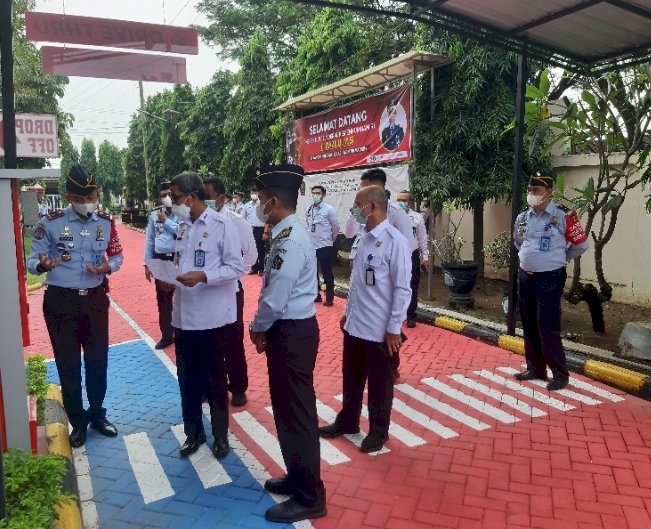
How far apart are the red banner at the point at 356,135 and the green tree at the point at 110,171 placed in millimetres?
60246

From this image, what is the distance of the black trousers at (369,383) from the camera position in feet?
12.3

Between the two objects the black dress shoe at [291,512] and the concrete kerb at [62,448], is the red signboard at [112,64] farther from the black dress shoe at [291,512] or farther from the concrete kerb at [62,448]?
the black dress shoe at [291,512]

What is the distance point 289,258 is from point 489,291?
7675 mm

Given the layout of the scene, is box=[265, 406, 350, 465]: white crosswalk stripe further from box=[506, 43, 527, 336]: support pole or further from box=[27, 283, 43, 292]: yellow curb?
box=[27, 283, 43, 292]: yellow curb

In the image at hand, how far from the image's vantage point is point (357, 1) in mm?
12445

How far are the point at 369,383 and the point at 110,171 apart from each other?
255 ft

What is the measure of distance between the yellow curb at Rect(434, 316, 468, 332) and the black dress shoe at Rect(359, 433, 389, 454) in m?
3.59

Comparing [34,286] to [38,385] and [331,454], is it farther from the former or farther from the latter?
[331,454]

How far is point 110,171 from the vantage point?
244 ft

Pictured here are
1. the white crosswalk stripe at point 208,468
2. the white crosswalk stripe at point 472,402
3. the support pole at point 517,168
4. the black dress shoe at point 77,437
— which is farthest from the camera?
the support pole at point 517,168

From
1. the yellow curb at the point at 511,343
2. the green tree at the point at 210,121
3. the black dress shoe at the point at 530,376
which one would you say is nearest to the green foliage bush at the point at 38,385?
the black dress shoe at the point at 530,376

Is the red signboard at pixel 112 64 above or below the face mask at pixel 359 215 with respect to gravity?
above

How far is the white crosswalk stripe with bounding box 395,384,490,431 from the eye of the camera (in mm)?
4293

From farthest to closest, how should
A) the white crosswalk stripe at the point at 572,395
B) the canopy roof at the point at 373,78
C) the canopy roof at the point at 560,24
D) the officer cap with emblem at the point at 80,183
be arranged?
the canopy roof at the point at 373,78, the white crosswalk stripe at the point at 572,395, the canopy roof at the point at 560,24, the officer cap with emblem at the point at 80,183
